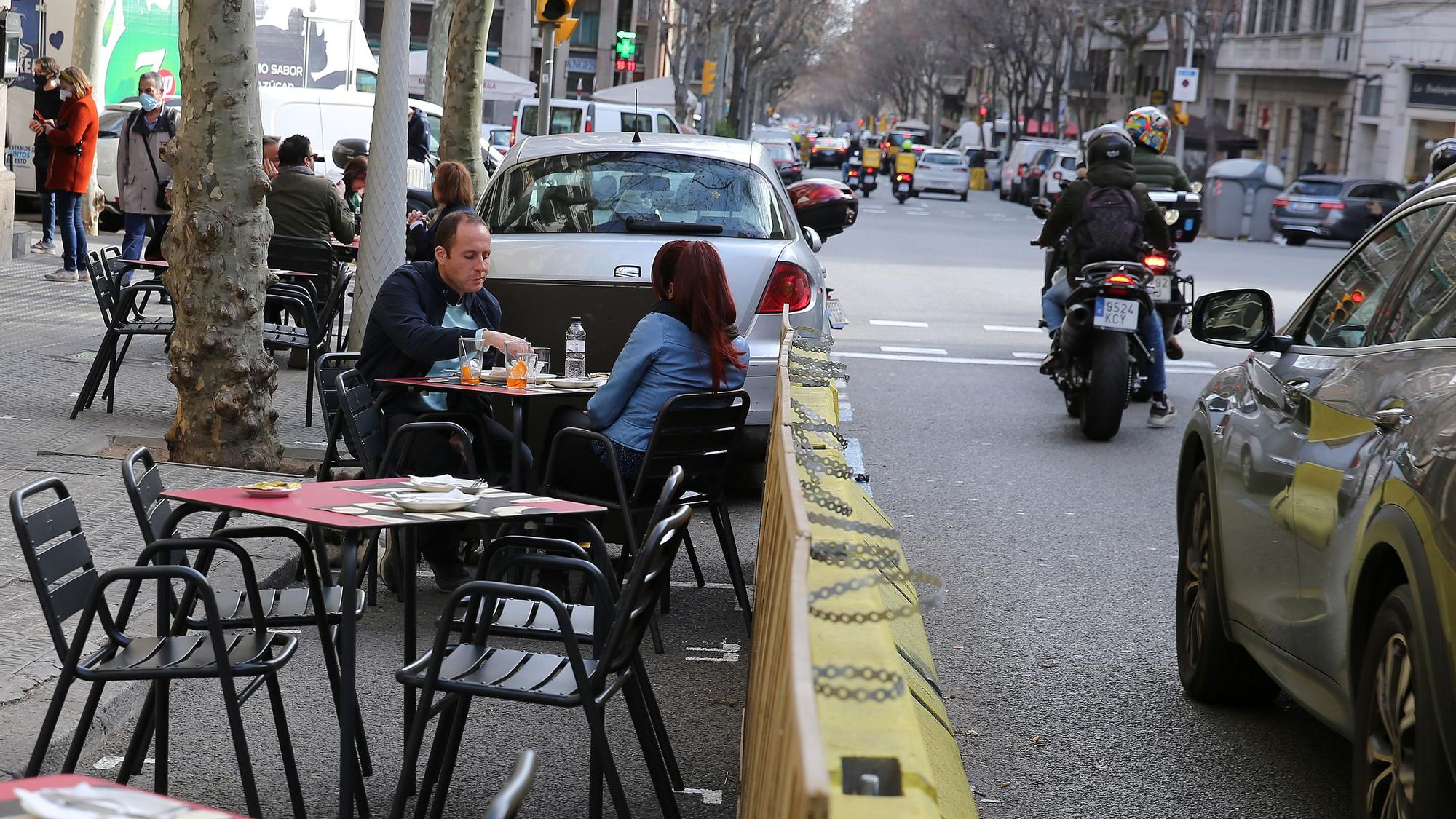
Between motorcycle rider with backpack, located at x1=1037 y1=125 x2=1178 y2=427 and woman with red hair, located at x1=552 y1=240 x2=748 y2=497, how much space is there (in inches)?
224

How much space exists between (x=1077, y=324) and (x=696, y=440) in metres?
5.50

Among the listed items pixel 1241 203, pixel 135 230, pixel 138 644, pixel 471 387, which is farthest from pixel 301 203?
Result: pixel 1241 203

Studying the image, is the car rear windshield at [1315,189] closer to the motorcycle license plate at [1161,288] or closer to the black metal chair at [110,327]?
the motorcycle license plate at [1161,288]

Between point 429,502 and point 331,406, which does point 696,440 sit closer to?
point 331,406

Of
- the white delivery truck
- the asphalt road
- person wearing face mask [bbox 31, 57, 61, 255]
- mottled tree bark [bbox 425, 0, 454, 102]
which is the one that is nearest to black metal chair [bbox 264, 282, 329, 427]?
the asphalt road

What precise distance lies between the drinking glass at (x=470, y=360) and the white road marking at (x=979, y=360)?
8643mm

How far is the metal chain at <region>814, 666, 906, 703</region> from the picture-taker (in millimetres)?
2316

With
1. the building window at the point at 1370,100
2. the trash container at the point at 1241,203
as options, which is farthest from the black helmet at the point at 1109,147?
the building window at the point at 1370,100

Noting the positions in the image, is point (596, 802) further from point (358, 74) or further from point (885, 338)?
point (358, 74)

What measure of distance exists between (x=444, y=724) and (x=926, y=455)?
21.8ft

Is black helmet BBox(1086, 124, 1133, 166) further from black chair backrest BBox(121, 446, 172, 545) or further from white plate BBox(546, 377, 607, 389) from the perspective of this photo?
black chair backrest BBox(121, 446, 172, 545)

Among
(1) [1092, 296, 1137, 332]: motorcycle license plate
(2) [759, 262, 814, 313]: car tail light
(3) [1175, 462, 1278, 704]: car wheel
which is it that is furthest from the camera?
(1) [1092, 296, 1137, 332]: motorcycle license plate

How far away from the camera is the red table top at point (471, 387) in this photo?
261 inches

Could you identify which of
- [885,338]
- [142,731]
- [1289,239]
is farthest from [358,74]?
[142,731]
